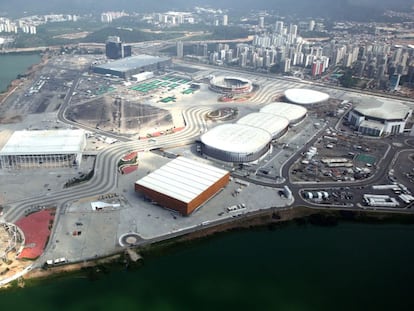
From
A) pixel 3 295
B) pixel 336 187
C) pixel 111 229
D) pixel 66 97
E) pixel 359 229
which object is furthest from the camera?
pixel 66 97

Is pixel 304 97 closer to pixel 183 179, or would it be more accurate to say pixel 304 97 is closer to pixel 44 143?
pixel 183 179

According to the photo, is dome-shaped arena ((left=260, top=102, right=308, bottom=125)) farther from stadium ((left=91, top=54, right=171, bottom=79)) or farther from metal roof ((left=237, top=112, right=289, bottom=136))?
stadium ((left=91, top=54, right=171, bottom=79))

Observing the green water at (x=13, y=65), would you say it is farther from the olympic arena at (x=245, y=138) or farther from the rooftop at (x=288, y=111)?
the rooftop at (x=288, y=111)

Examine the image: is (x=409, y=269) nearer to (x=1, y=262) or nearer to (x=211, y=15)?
(x=1, y=262)

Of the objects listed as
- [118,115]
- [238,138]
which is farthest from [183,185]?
[118,115]

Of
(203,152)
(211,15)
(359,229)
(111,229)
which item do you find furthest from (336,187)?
(211,15)

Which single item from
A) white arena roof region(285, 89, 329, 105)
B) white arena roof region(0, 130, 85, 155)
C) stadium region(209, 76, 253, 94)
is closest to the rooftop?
white arena roof region(285, 89, 329, 105)
